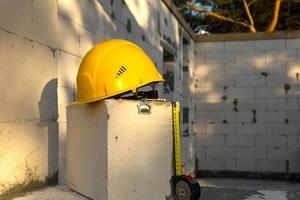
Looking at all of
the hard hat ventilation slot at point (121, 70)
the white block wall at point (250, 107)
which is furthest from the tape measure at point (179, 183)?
the white block wall at point (250, 107)

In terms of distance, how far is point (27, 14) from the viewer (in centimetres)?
295

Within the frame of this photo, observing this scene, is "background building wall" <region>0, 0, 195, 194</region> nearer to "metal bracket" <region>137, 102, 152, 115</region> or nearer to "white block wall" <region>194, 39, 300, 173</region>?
"metal bracket" <region>137, 102, 152, 115</region>

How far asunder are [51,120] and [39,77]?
1.15 feet

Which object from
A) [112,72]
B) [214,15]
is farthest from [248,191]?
[214,15]

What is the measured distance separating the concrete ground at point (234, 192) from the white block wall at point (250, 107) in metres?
0.55

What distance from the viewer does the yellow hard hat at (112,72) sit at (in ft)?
8.54

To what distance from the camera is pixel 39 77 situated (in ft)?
10.1

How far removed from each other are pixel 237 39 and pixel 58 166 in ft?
22.2

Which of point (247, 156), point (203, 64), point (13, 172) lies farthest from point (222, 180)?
point (13, 172)

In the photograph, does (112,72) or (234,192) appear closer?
(112,72)

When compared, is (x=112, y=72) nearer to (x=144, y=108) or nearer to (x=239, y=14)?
(x=144, y=108)

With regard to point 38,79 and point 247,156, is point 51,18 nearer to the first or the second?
point 38,79

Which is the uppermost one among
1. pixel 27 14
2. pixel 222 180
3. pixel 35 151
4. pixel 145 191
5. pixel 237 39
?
pixel 237 39

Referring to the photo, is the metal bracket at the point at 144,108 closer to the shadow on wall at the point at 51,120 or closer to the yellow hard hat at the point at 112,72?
the yellow hard hat at the point at 112,72
